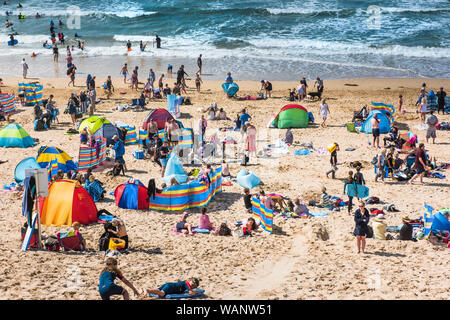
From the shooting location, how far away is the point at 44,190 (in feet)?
32.8

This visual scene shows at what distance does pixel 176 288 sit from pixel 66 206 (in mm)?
4589

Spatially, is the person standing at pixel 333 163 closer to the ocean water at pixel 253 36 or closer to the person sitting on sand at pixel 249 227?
the person sitting on sand at pixel 249 227

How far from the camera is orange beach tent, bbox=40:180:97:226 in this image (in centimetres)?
1223

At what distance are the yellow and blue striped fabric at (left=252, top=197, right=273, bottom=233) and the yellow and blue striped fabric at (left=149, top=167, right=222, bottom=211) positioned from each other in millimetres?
1483

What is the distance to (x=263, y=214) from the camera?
40.2 ft

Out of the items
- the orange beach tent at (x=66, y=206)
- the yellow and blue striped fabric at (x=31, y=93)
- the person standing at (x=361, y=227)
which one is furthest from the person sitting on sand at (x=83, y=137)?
the person standing at (x=361, y=227)

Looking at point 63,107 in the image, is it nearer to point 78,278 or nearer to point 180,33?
point 78,278

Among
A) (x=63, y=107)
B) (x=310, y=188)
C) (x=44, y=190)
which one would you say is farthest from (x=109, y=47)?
(x=44, y=190)

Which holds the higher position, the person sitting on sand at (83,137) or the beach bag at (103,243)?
the person sitting on sand at (83,137)

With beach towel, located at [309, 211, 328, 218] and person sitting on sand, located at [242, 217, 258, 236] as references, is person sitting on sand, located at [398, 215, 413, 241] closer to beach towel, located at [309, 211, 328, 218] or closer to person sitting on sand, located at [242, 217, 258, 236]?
beach towel, located at [309, 211, 328, 218]

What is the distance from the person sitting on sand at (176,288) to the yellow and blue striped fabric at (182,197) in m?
4.56

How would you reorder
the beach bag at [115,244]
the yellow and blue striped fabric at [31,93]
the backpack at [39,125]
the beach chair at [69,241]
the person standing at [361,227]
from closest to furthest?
the person standing at [361,227]
the beach chair at [69,241]
the beach bag at [115,244]
the backpack at [39,125]
the yellow and blue striped fabric at [31,93]

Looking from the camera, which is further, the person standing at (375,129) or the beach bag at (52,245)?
the person standing at (375,129)

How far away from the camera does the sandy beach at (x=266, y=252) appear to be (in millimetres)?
9130
